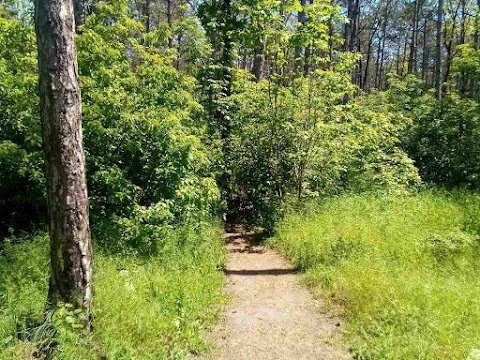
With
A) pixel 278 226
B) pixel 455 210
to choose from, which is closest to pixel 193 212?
pixel 278 226

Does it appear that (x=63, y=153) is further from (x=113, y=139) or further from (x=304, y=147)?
(x=304, y=147)

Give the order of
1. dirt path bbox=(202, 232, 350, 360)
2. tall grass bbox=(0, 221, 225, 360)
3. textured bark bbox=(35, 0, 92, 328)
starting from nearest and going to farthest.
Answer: textured bark bbox=(35, 0, 92, 328)
tall grass bbox=(0, 221, 225, 360)
dirt path bbox=(202, 232, 350, 360)

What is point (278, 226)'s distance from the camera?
7980mm

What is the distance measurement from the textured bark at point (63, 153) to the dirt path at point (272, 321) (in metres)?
1.58

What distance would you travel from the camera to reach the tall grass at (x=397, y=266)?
153 inches

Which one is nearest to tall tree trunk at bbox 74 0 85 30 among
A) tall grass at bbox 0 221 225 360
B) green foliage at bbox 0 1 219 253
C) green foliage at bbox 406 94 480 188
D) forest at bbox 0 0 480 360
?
forest at bbox 0 0 480 360

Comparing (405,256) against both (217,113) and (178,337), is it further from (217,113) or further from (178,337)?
(217,113)

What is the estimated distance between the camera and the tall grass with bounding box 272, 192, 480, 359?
12.7ft

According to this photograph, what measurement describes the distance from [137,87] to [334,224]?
4.27 m

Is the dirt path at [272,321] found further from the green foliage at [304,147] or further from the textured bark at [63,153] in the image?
the green foliage at [304,147]

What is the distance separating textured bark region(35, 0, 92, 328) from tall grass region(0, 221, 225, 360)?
0.29 metres

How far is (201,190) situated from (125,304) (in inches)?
103

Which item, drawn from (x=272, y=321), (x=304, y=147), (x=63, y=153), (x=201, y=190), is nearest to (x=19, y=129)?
(x=201, y=190)

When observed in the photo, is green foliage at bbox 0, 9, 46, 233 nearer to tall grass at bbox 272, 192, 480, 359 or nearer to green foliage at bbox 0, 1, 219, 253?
green foliage at bbox 0, 1, 219, 253
